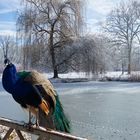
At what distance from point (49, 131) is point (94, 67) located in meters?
16.6

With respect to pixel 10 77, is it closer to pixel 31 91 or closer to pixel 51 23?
pixel 31 91

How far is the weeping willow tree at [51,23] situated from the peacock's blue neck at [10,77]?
636 inches

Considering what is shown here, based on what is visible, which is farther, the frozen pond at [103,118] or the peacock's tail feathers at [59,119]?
the frozen pond at [103,118]

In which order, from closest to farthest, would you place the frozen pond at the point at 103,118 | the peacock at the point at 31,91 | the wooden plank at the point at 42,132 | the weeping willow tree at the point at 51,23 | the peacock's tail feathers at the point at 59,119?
the wooden plank at the point at 42,132
the peacock at the point at 31,91
the peacock's tail feathers at the point at 59,119
the frozen pond at the point at 103,118
the weeping willow tree at the point at 51,23

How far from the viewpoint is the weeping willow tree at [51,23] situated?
19.0 meters

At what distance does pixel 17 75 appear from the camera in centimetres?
281

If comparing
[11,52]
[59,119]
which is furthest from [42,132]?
[11,52]

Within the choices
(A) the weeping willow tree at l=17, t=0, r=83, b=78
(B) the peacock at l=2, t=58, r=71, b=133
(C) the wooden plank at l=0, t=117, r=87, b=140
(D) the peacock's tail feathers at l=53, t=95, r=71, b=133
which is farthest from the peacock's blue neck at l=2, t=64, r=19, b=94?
(A) the weeping willow tree at l=17, t=0, r=83, b=78

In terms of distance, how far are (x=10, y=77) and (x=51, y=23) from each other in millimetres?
16799

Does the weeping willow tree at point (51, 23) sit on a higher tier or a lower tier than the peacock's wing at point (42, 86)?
higher

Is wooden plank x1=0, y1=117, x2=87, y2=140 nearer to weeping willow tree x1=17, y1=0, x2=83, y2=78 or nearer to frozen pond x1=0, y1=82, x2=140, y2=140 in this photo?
frozen pond x1=0, y1=82, x2=140, y2=140

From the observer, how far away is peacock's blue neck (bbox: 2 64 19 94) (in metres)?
2.73

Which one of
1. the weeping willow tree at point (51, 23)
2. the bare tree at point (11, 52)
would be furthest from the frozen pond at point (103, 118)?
the weeping willow tree at point (51, 23)

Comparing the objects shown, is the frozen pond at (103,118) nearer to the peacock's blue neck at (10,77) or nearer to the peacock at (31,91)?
the peacock at (31,91)
